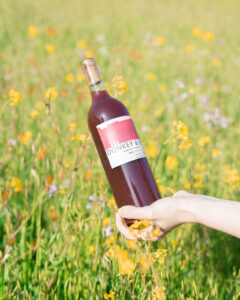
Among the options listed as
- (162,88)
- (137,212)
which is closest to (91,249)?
(137,212)

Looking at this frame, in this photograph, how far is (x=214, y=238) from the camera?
2.01 metres

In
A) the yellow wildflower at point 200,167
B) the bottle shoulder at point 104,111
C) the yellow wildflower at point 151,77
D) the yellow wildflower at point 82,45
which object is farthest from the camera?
the yellow wildflower at point 82,45

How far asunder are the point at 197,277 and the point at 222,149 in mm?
1484

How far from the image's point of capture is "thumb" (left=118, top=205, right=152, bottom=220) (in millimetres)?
1313

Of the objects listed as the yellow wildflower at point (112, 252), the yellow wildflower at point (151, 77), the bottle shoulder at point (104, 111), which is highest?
the yellow wildflower at point (151, 77)

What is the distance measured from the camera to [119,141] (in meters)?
1.42

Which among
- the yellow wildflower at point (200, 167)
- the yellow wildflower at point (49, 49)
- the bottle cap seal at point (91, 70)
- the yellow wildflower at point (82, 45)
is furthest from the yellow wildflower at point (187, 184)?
the yellow wildflower at point (82, 45)

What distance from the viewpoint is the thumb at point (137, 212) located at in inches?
51.7

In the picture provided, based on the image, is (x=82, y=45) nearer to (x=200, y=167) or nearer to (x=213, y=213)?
(x=200, y=167)

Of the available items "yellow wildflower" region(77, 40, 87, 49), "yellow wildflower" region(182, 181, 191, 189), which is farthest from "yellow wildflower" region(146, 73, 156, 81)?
"yellow wildflower" region(182, 181, 191, 189)

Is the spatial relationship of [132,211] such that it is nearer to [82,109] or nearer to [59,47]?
[82,109]

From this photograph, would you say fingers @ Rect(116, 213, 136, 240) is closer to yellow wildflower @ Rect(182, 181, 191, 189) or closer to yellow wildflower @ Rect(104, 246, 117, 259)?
yellow wildflower @ Rect(104, 246, 117, 259)

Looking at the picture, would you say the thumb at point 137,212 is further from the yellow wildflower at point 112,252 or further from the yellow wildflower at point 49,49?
the yellow wildflower at point 49,49

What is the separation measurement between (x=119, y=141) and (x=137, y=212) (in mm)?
316
